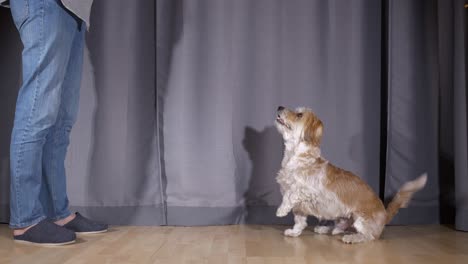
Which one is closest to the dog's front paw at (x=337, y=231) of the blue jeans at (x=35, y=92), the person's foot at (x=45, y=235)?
the person's foot at (x=45, y=235)

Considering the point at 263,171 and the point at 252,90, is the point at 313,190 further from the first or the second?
the point at 252,90

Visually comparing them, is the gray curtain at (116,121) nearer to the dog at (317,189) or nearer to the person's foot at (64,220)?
the person's foot at (64,220)

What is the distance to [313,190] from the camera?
8.36 feet

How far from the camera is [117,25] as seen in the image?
9.96ft

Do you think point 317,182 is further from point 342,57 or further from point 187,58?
point 187,58

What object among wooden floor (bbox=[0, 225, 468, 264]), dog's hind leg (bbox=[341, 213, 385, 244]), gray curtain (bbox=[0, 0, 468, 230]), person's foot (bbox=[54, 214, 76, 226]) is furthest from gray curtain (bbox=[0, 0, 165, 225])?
dog's hind leg (bbox=[341, 213, 385, 244])

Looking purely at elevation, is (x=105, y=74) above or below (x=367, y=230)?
above

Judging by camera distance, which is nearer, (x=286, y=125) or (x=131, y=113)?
(x=286, y=125)

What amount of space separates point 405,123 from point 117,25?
2052 mm

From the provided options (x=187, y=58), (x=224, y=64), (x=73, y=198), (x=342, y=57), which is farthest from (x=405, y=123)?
(x=73, y=198)

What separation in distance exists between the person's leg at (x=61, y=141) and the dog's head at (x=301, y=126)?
1.18 meters

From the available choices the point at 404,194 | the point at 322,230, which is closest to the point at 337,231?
the point at 322,230

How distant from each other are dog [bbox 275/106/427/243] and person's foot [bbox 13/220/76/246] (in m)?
1.14

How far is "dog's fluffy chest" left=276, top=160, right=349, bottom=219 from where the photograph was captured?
255 cm
